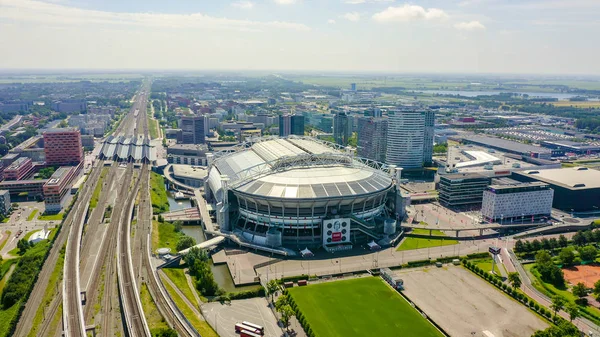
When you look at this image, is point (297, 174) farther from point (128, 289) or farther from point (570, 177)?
point (570, 177)

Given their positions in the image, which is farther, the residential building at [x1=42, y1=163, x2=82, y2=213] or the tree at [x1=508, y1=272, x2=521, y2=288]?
the residential building at [x1=42, y1=163, x2=82, y2=213]

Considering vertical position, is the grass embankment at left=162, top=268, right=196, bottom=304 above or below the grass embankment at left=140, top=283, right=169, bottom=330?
below

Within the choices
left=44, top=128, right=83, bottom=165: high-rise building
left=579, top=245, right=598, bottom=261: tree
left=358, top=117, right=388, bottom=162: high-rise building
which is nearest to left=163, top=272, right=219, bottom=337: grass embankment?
left=579, top=245, right=598, bottom=261: tree

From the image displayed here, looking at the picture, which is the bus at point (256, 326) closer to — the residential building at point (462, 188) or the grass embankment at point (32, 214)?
the residential building at point (462, 188)

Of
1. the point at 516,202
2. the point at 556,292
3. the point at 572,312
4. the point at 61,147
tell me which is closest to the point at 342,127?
the point at 516,202

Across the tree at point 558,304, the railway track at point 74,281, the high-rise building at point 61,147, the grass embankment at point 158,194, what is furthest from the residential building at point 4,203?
the tree at point 558,304

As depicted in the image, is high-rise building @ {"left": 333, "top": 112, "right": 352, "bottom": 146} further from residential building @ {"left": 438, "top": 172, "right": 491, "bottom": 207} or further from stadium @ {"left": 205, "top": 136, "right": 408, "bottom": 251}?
stadium @ {"left": 205, "top": 136, "right": 408, "bottom": 251}
